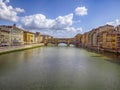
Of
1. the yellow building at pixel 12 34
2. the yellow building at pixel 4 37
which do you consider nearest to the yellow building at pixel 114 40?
the yellow building at pixel 4 37

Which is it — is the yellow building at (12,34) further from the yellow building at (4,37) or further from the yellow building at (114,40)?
the yellow building at (114,40)

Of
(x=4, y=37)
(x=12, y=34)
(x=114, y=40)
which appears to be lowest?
(x=114, y=40)

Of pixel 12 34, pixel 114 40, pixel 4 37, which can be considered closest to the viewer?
pixel 114 40

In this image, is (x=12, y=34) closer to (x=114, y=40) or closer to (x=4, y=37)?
(x=4, y=37)

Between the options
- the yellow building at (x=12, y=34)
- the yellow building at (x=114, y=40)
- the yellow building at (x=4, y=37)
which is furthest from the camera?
the yellow building at (x=12, y=34)

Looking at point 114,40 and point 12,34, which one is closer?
point 114,40

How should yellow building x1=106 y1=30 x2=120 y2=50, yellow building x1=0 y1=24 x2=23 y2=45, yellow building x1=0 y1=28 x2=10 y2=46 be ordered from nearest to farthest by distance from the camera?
yellow building x1=106 y1=30 x2=120 y2=50
yellow building x1=0 y1=28 x2=10 y2=46
yellow building x1=0 y1=24 x2=23 y2=45

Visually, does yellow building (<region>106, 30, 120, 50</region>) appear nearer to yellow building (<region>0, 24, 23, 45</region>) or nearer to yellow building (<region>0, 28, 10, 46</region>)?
yellow building (<region>0, 28, 10, 46</region>)

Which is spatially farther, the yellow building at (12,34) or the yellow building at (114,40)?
the yellow building at (12,34)

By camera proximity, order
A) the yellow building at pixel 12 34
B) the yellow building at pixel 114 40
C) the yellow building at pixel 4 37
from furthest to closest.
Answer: the yellow building at pixel 12 34
the yellow building at pixel 4 37
the yellow building at pixel 114 40

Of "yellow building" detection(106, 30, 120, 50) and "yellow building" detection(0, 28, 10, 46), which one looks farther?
"yellow building" detection(0, 28, 10, 46)

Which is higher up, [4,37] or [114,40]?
[4,37]

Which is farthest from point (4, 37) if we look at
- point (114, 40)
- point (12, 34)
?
point (114, 40)

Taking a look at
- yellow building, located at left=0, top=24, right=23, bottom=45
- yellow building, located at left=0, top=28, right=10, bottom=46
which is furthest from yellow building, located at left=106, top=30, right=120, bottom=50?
yellow building, located at left=0, top=24, right=23, bottom=45
